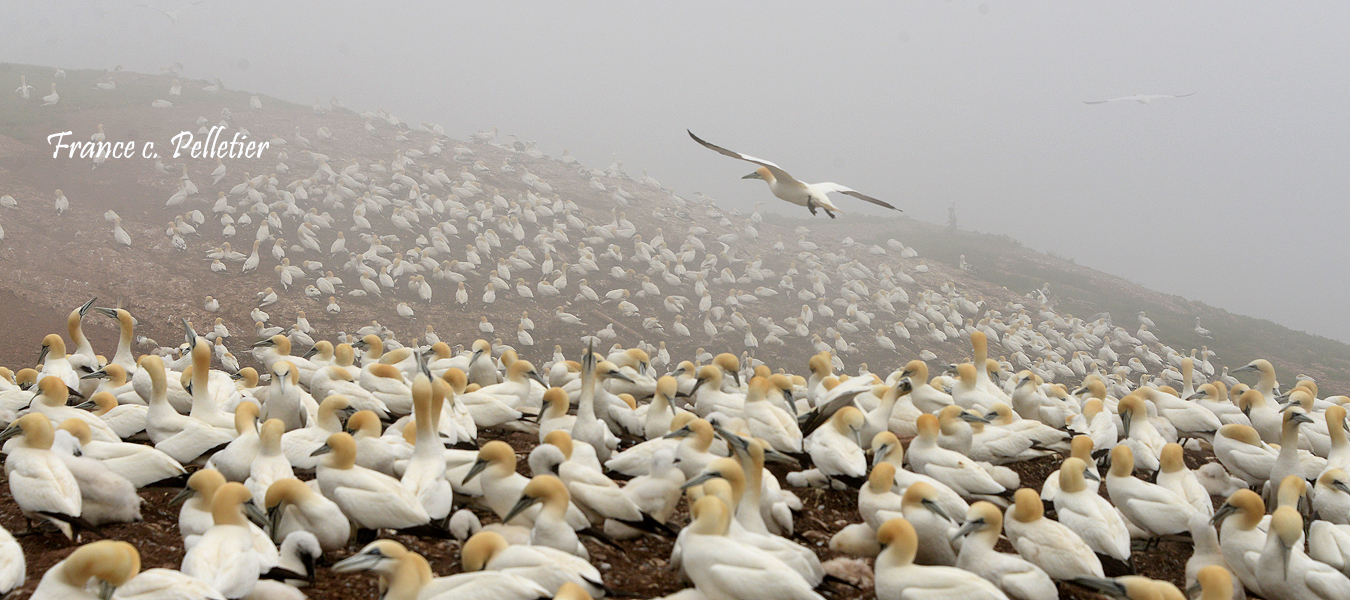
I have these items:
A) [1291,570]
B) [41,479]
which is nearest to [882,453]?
[1291,570]

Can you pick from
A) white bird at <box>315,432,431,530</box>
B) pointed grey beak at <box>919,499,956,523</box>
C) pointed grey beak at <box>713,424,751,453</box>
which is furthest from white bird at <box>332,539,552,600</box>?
pointed grey beak at <box>919,499,956,523</box>

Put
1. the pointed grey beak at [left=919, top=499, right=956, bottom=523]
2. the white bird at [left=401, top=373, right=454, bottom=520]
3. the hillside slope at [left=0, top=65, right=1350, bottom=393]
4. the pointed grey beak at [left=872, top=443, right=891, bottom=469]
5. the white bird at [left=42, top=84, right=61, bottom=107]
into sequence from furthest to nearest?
the white bird at [left=42, top=84, right=61, bottom=107] < the hillside slope at [left=0, top=65, right=1350, bottom=393] < the pointed grey beak at [left=872, top=443, right=891, bottom=469] < the white bird at [left=401, top=373, right=454, bottom=520] < the pointed grey beak at [left=919, top=499, right=956, bottom=523]

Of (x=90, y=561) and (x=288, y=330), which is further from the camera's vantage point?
(x=288, y=330)

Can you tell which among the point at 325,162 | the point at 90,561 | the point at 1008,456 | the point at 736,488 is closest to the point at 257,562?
the point at 90,561

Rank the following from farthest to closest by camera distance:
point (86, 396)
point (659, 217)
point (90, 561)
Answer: point (659, 217) < point (86, 396) < point (90, 561)

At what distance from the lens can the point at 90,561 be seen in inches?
135

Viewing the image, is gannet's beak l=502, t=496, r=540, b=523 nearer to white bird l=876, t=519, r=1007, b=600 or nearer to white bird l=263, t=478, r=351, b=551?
white bird l=263, t=478, r=351, b=551

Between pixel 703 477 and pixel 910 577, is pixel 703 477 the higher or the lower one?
the higher one

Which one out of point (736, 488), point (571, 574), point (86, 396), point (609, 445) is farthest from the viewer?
point (86, 396)

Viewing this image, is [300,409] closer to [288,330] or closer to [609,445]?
[609,445]

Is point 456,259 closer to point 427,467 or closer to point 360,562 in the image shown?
point 427,467

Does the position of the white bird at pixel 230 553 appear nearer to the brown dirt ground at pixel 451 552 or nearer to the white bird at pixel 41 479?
the brown dirt ground at pixel 451 552

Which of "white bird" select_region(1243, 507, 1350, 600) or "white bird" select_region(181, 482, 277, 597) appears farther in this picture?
"white bird" select_region(1243, 507, 1350, 600)

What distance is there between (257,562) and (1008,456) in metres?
5.81
